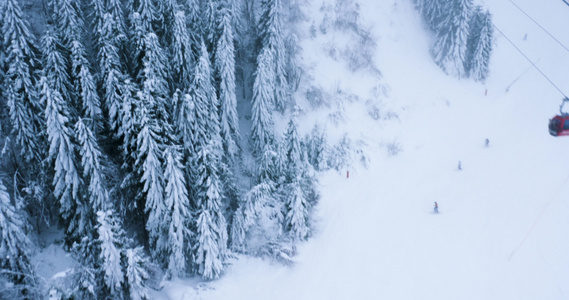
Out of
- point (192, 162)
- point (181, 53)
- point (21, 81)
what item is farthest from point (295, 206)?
point (21, 81)

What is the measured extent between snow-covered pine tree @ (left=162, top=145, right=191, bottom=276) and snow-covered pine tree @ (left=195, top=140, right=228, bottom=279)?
3.01 feet

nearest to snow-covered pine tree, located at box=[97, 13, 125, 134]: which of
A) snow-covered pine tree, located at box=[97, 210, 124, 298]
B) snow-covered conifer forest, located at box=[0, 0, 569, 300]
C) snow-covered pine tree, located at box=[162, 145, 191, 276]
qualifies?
snow-covered conifer forest, located at box=[0, 0, 569, 300]

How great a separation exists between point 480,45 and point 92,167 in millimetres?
46599

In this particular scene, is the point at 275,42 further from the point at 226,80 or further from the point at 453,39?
the point at 453,39

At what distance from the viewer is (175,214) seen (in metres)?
19.1

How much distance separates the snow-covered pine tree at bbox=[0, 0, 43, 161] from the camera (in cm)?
1877

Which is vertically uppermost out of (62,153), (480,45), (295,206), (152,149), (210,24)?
(480,45)

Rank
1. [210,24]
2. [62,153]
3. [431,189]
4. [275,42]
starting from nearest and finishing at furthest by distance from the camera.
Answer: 1. [62,153]
2. [210,24]
3. [431,189]
4. [275,42]

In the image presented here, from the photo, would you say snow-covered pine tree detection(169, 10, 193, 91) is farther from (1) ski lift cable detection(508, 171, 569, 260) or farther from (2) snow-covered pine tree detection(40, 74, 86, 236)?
(1) ski lift cable detection(508, 171, 569, 260)

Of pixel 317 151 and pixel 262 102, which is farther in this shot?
pixel 317 151

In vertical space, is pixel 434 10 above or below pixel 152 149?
above

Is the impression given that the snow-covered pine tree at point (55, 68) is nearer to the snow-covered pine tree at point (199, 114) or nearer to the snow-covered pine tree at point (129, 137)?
the snow-covered pine tree at point (129, 137)

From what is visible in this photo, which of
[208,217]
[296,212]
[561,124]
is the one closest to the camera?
[208,217]

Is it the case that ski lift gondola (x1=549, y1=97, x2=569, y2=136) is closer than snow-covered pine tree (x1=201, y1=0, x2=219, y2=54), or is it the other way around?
ski lift gondola (x1=549, y1=97, x2=569, y2=136)
